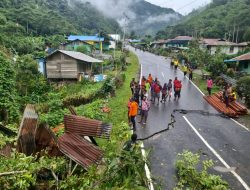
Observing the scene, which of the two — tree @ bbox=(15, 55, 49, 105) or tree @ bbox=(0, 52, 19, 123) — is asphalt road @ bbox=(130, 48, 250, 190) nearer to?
tree @ bbox=(0, 52, 19, 123)

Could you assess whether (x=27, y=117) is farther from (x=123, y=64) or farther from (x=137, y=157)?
(x=123, y=64)

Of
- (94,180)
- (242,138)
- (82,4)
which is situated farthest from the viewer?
(82,4)

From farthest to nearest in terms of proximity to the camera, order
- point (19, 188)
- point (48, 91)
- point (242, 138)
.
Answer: point (48, 91) → point (242, 138) → point (19, 188)

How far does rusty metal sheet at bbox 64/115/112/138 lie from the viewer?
10031mm

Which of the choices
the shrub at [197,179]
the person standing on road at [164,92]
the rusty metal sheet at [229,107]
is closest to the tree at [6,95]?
the person standing on road at [164,92]

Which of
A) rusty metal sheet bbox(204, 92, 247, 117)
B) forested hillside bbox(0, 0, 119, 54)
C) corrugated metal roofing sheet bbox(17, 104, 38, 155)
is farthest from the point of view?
forested hillside bbox(0, 0, 119, 54)

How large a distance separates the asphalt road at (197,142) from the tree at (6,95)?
340 inches

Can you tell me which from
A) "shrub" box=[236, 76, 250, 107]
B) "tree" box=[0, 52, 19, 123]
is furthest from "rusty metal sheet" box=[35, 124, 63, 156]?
"shrub" box=[236, 76, 250, 107]

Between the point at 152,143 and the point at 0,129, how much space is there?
242 inches

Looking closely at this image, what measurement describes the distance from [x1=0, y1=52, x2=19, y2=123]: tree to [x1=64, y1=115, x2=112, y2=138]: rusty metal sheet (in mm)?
10655

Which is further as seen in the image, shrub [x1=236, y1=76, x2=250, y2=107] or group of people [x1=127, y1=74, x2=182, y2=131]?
shrub [x1=236, y1=76, x2=250, y2=107]

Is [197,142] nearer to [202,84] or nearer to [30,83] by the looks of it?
[202,84]

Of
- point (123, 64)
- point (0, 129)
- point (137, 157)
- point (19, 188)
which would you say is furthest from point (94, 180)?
point (123, 64)

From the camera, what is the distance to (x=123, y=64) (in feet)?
149
